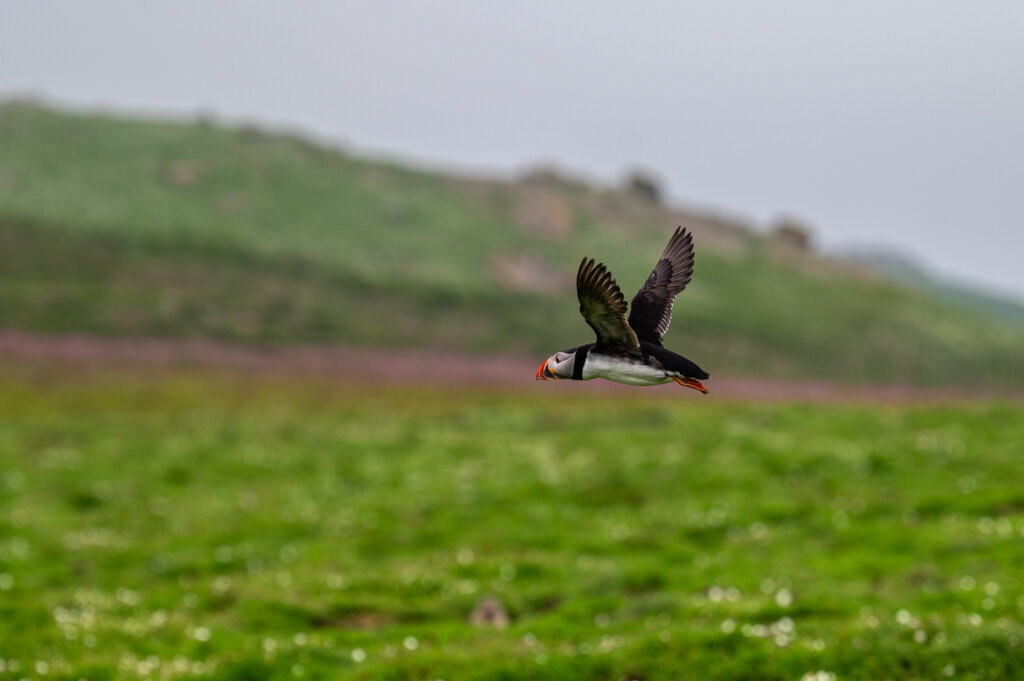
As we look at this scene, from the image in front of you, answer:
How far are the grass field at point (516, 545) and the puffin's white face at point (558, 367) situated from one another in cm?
1057

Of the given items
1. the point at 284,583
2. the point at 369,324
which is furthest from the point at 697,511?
the point at 369,324

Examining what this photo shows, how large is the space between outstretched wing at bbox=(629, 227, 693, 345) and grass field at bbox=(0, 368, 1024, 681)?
971 centimetres

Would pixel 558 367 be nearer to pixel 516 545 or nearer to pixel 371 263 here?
pixel 516 545

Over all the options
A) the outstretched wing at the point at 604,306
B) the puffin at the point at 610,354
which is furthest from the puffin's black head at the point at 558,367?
the outstretched wing at the point at 604,306

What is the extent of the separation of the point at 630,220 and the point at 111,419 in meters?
86.6

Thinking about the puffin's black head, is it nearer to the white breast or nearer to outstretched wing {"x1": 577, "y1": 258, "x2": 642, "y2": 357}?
the white breast

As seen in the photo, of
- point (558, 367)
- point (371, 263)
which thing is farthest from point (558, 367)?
point (371, 263)

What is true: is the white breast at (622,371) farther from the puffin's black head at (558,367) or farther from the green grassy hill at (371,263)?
the green grassy hill at (371,263)

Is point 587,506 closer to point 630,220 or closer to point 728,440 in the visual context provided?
point 728,440

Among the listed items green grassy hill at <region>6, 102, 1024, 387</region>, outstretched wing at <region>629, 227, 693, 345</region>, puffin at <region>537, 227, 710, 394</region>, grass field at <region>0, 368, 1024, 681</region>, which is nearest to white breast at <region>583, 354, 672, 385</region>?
puffin at <region>537, 227, 710, 394</region>

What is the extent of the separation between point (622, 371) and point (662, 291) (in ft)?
3.42

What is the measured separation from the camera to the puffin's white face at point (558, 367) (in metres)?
4.10

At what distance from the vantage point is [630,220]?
12306cm

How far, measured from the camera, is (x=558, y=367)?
418cm
